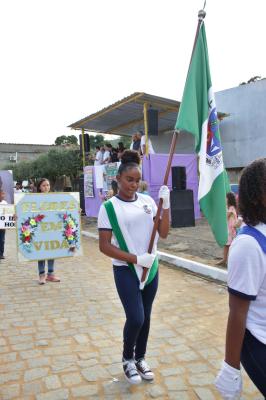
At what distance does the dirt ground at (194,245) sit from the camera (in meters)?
7.95

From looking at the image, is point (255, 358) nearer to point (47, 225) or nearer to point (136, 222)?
point (136, 222)

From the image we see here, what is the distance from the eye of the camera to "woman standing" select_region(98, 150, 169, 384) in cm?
285

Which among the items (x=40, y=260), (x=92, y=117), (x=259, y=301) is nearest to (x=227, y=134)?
(x=92, y=117)

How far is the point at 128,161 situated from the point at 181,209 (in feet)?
31.8

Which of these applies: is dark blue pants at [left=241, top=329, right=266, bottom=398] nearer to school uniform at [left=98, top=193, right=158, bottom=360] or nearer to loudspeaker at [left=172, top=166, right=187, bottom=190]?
school uniform at [left=98, top=193, right=158, bottom=360]

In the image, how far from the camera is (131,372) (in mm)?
3018

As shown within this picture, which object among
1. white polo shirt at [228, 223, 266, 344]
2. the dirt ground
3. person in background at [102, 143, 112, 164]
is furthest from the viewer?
person in background at [102, 143, 112, 164]

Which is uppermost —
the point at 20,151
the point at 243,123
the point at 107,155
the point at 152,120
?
the point at 20,151

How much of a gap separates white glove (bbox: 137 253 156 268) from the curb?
3.59 m

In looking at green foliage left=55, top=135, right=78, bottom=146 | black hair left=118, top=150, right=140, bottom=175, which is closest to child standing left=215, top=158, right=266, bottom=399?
black hair left=118, top=150, right=140, bottom=175

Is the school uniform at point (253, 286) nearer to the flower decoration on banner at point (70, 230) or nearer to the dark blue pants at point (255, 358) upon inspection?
the dark blue pants at point (255, 358)

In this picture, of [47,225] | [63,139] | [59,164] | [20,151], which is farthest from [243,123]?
[20,151]

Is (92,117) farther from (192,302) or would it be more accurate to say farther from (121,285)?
(121,285)

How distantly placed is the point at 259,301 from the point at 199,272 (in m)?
5.23
